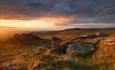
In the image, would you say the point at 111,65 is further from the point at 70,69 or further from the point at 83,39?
the point at 83,39

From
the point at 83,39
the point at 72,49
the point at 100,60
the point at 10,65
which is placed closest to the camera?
the point at 100,60

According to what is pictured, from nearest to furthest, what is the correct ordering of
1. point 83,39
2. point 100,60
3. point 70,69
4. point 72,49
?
point 70,69
point 100,60
point 72,49
point 83,39

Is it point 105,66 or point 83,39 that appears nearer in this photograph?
point 105,66

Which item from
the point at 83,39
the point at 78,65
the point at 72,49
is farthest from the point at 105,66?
the point at 83,39

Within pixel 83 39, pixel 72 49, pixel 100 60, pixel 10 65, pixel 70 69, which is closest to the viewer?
pixel 70 69

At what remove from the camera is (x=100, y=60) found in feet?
215

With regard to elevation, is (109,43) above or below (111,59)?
above

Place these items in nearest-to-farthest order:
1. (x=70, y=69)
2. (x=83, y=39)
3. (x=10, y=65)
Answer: (x=70, y=69)
(x=10, y=65)
(x=83, y=39)

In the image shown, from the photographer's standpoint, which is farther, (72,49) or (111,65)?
(72,49)

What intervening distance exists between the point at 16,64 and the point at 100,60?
29641mm

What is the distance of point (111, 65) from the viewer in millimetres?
61625

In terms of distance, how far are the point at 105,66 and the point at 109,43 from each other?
32.9ft

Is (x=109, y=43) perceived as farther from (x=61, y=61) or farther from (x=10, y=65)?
(x=10, y=65)

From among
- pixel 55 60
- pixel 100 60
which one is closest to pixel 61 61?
pixel 55 60
